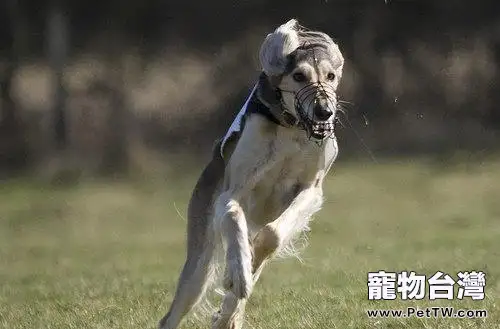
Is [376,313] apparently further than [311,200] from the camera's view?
Yes

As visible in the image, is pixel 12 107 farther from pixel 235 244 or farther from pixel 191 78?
pixel 235 244

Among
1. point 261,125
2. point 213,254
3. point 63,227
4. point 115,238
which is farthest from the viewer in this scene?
point 63,227

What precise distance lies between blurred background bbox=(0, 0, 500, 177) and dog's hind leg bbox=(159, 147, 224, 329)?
8.78 meters

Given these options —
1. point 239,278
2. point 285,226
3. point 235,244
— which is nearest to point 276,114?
point 285,226

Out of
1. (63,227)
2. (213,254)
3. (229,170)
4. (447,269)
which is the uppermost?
(229,170)

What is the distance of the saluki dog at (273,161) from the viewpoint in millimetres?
4375

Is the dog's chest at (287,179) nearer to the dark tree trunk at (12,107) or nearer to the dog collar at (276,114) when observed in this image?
the dog collar at (276,114)

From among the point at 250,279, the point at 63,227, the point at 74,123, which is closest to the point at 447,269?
the point at 250,279

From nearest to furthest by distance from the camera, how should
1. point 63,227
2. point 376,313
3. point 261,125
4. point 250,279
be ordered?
point 250,279 → point 261,125 → point 376,313 → point 63,227

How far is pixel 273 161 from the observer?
4.58 metres

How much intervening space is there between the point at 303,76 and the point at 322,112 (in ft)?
0.60

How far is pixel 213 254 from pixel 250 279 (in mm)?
712

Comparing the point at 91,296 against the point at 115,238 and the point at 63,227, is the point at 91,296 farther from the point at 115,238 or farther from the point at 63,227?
the point at 63,227

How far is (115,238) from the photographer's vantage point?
976 cm
